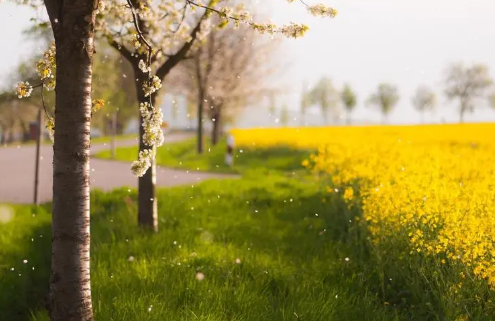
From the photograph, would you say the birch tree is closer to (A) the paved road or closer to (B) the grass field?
(B) the grass field

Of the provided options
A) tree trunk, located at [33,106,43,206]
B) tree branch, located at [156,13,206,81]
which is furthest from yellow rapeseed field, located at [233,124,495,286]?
tree trunk, located at [33,106,43,206]

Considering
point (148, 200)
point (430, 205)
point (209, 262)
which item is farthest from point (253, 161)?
point (430, 205)

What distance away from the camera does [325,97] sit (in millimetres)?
95375

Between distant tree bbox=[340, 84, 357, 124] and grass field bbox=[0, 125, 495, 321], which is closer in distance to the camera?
grass field bbox=[0, 125, 495, 321]

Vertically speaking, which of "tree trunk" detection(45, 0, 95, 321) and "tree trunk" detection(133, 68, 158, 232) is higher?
"tree trunk" detection(45, 0, 95, 321)

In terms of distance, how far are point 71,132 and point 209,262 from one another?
2.92 m

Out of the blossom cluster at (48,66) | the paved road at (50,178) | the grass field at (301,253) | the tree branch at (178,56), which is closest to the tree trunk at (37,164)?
the grass field at (301,253)

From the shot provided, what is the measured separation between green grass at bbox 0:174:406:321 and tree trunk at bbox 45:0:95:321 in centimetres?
104

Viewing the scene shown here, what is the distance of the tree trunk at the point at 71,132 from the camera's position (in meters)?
3.80

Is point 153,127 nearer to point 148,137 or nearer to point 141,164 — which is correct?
point 148,137

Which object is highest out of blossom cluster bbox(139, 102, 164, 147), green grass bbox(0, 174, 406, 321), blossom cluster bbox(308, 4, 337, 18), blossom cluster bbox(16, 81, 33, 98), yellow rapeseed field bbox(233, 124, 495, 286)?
blossom cluster bbox(308, 4, 337, 18)

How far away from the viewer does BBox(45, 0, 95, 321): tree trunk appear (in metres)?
3.80

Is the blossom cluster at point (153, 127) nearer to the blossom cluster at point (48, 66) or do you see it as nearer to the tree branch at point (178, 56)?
the blossom cluster at point (48, 66)

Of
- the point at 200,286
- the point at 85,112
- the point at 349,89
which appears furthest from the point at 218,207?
the point at 349,89
